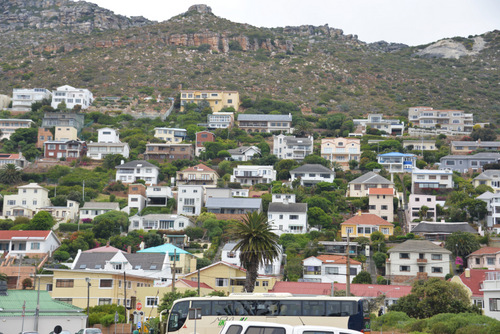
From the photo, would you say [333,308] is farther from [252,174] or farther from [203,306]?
[252,174]

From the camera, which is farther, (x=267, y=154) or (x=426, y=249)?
(x=267, y=154)

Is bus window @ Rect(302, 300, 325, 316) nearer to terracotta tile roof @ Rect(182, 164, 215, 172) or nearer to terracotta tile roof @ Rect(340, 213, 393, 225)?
terracotta tile roof @ Rect(340, 213, 393, 225)

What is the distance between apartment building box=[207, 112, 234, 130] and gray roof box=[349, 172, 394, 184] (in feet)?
152

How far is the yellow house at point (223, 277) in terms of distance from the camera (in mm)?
77312

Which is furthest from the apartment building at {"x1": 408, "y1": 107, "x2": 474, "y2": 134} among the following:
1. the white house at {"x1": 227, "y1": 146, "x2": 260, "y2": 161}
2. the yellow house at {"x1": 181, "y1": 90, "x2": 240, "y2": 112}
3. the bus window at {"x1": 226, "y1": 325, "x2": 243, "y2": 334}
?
the bus window at {"x1": 226, "y1": 325, "x2": 243, "y2": 334}

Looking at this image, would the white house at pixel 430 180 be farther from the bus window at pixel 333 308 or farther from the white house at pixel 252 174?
the bus window at pixel 333 308

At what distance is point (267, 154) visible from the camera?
14225 centimetres

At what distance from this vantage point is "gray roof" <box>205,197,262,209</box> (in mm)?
111812

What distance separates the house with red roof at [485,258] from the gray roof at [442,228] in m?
9.91

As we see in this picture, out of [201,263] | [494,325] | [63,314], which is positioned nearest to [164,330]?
[63,314]

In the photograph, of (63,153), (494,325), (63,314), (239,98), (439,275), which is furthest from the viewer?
(239,98)

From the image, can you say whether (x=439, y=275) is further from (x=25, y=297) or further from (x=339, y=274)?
(x=25, y=297)

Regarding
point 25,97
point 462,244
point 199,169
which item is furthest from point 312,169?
point 25,97

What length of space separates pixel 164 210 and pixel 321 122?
61.1m
